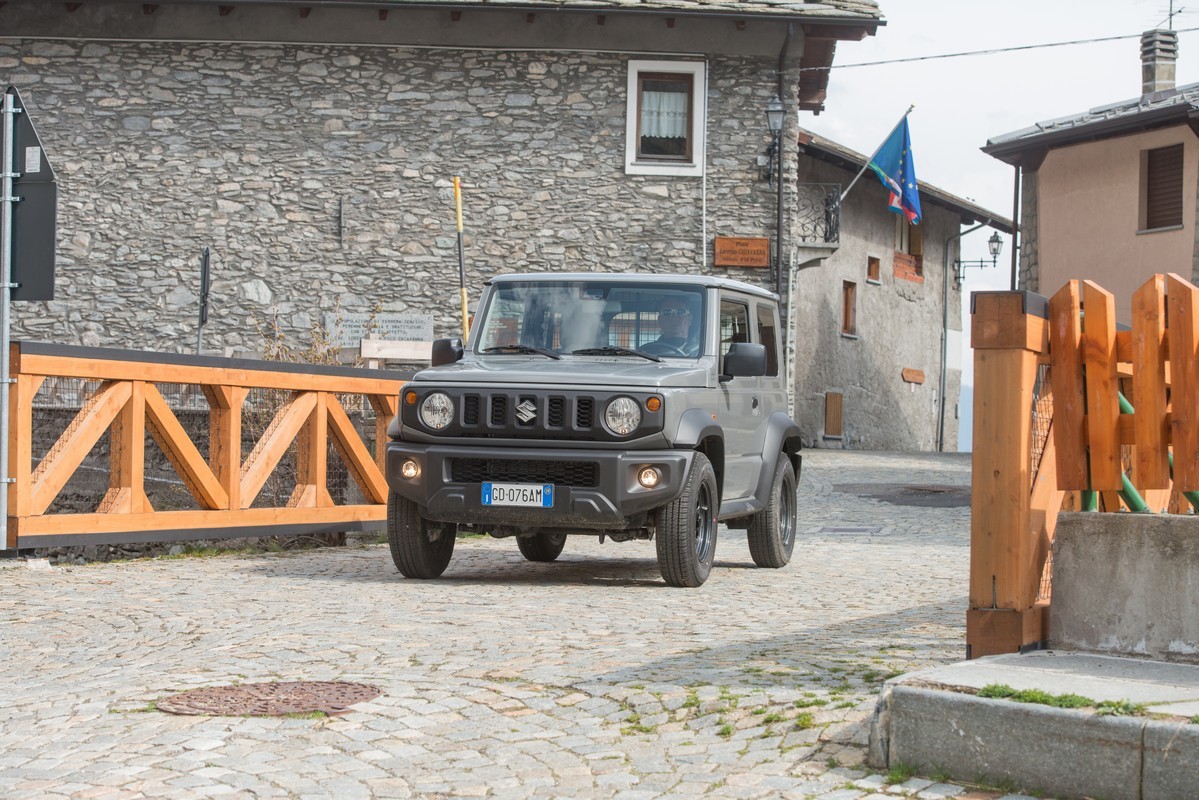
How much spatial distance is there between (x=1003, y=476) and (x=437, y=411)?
4404mm

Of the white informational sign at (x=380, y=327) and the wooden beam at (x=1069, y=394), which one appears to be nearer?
the wooden beam at (x=1069, y=394)

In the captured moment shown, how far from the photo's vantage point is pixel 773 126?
73.4ft

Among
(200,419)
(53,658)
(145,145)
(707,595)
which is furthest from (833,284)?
(53,658)

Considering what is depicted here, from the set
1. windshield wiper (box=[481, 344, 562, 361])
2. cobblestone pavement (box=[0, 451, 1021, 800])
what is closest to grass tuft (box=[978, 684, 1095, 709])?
cobblestone pavement (box=[0, 451, 1021, 800])

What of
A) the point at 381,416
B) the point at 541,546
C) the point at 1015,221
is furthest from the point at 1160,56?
the point at 541,546

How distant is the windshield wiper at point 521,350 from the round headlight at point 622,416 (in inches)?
33.2

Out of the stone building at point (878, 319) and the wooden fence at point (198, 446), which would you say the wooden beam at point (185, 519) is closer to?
the wooden fence at point (198, 446)

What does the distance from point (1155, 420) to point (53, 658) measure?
4.30 meters

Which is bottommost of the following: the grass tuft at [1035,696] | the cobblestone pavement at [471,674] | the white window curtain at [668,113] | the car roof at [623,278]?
the cobblestone pavement at [471,674]

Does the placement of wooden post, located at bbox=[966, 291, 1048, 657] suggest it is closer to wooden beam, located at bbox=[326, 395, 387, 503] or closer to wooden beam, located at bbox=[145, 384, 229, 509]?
wooden beam, located at bbox=[145, 384, 229, 509]

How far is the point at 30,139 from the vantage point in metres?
9.91

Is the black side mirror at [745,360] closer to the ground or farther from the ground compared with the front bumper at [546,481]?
farther from the ground

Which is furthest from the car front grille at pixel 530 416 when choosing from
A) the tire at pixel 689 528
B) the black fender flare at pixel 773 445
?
the black fender flare at pixel 773 445

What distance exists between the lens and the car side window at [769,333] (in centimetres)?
1063
